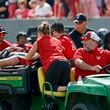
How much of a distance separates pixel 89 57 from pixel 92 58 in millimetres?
49

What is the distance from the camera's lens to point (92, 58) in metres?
10.4

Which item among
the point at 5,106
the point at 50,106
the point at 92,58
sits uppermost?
the point at 92,58

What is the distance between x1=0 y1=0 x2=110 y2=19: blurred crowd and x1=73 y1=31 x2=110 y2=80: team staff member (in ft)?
19.3

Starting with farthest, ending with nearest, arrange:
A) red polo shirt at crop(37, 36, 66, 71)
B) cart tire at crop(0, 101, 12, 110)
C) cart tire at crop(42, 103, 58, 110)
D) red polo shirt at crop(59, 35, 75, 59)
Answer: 1. red polo shirt at crop(59, 35, 75, 59)
2. cart tire at crop(0, 101, 12, 110)
3. red polo shirt at crop(37, 36, 66, 71)
4. cart tire at crop(42, 103, 58, 110)

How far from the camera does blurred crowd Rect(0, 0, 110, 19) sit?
54.4 feet

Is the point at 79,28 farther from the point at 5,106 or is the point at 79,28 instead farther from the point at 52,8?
the point at 52,8

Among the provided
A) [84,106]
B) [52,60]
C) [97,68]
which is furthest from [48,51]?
[84,106]

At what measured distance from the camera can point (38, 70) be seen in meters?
10.8

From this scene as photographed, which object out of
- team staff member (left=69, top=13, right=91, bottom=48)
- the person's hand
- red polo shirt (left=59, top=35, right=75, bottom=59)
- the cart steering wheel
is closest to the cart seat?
the person's hand

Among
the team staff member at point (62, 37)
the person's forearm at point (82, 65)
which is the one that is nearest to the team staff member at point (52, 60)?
the person's forearm at point (82, 65)

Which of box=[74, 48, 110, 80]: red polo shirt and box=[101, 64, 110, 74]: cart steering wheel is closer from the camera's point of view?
box=[101, 64, 110, 74]: cart steering wheel

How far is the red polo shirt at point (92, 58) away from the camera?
10.4 metres

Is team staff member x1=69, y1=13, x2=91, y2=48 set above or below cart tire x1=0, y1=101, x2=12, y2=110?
above

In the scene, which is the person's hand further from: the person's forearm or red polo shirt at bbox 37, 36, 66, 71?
red polo shirt at bbox 37, 36, 66, 71
